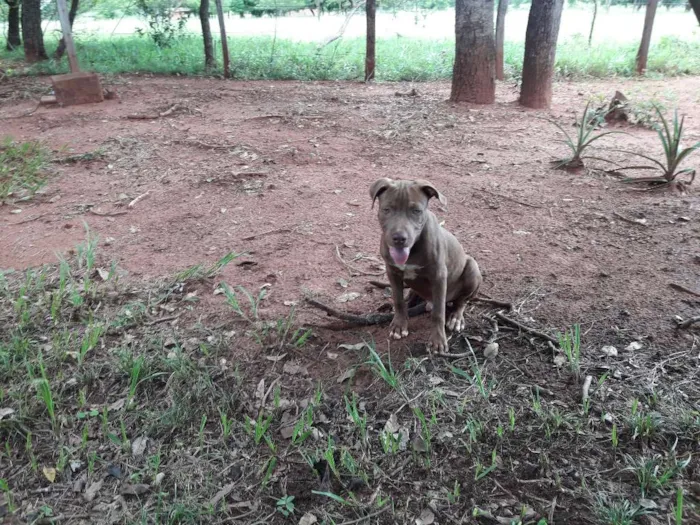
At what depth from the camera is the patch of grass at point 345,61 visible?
11820mm

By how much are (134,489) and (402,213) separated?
182 cm

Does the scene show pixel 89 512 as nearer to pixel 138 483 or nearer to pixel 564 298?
pixel 138 483

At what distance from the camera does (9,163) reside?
6207mm

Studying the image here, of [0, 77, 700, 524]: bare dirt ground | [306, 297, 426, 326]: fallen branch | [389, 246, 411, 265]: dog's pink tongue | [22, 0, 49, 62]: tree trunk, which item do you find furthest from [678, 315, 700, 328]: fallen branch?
[22, 0, 49, 62]: tree trunk

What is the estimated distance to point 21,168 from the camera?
606cm

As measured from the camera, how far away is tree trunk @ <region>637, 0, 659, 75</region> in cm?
1120

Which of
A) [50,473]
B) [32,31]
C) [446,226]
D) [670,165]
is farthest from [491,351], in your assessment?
[32,31]

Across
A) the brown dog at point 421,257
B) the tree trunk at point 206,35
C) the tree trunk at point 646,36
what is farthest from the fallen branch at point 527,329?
the tree trunk at point 646,36

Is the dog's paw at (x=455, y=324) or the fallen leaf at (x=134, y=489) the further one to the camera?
the dog's paw at (x=455, y=324)

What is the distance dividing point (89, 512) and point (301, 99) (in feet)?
26.6

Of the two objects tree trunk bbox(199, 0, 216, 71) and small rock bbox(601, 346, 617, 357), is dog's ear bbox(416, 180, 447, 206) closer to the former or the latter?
small rock bbox(601, 346, 617, 357)

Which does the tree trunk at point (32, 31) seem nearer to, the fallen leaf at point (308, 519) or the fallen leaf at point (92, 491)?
the fallen leaf at point (92, 491)

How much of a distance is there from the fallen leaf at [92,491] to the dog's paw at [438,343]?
1.81 metres

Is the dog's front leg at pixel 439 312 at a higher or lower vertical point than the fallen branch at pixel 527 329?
higher
